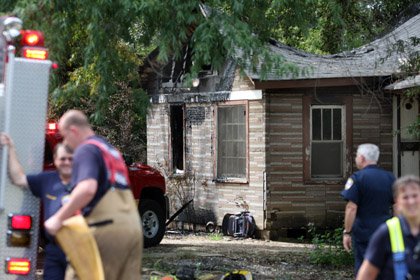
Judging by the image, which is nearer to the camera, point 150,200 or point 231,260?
point 231,260

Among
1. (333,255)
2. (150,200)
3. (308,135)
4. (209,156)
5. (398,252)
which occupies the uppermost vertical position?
(308,135)

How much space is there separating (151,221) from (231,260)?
2253 millimetres

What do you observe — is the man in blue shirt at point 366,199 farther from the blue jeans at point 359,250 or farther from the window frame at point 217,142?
the window frame at point 217,142

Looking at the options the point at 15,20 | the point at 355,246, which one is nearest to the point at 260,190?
the point at 355,246

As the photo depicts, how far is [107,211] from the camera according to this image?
5.67 metres

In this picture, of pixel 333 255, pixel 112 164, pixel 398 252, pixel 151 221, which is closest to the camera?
pixel 398 252

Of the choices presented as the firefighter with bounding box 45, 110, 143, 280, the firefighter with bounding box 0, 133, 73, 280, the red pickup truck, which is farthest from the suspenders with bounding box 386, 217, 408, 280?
the red pickup truck

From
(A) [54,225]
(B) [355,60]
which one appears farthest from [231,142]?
(A) [54,225]

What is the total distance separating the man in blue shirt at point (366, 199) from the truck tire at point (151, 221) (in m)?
6.65

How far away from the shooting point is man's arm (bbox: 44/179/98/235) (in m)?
5.46

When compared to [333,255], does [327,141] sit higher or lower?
higher

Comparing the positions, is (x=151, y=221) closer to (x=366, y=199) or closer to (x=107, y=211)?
(x=366, y=199)

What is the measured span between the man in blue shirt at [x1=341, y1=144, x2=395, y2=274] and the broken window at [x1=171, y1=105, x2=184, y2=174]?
1161 cm

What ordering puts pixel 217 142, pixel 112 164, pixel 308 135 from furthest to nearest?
pixel 217 142, pixel 308 135, pixel 112 164
